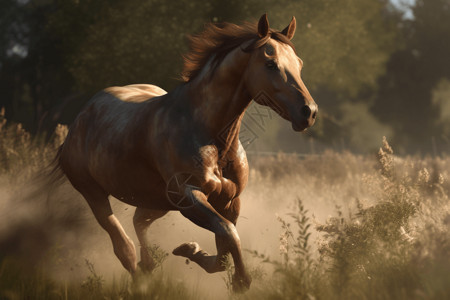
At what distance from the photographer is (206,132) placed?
196 inches

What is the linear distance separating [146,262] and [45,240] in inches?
82.0

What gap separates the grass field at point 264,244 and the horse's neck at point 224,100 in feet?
2.95

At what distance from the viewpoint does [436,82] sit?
40250mm

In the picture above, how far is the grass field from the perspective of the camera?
393 centimetres

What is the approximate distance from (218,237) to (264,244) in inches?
141

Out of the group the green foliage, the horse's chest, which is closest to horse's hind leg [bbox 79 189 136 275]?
the horse's chest

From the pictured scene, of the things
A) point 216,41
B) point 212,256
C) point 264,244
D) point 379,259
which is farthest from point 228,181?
point 264,244

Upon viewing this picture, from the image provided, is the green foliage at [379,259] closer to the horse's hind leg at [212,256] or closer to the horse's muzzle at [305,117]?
the horse's hind leg at [212,256]

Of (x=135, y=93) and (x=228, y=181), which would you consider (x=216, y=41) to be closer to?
(x=228, y=181)

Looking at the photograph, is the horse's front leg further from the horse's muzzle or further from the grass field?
the horse's muzzle

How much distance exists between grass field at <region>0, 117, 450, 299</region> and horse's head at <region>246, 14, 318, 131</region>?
81 centimetres

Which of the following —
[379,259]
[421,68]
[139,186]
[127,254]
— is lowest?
[421,68]

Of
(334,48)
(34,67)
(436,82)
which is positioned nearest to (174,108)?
(334,48)

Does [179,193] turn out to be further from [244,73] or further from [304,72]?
[304,72]
